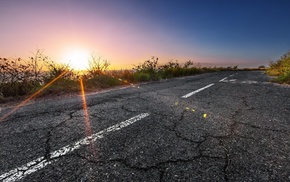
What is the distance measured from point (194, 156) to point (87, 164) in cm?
108

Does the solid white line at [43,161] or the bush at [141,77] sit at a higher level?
the bush at [141,77]

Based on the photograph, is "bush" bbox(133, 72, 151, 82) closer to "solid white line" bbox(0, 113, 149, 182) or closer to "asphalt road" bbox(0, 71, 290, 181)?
"asphalt road" bbox(0, 71, 290, 181)

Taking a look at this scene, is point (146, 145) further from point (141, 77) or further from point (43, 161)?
point (141, 77)

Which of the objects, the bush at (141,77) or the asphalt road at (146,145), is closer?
the asphalt road at (146,145)

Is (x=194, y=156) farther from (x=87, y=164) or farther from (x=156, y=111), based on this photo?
(x=156, y=111)

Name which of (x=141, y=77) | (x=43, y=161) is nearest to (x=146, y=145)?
(x=43, y=161)

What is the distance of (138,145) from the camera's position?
2.22 m

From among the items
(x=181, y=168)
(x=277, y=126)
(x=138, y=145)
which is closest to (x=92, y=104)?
(x=138, y=145)

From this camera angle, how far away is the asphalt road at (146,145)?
1.71m

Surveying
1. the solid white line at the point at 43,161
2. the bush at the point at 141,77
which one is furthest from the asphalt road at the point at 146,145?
the bush at the point at 141,77

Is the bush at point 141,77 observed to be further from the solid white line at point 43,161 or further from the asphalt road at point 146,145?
the solid white line at point 43,161

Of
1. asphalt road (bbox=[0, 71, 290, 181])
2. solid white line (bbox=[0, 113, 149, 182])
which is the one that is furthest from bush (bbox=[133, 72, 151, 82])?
solid white line (bbox=[0, 113, 149, 182])

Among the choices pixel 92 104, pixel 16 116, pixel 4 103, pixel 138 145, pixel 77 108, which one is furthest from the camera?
pixel 4 103

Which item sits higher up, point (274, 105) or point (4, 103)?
point (4, 103)
